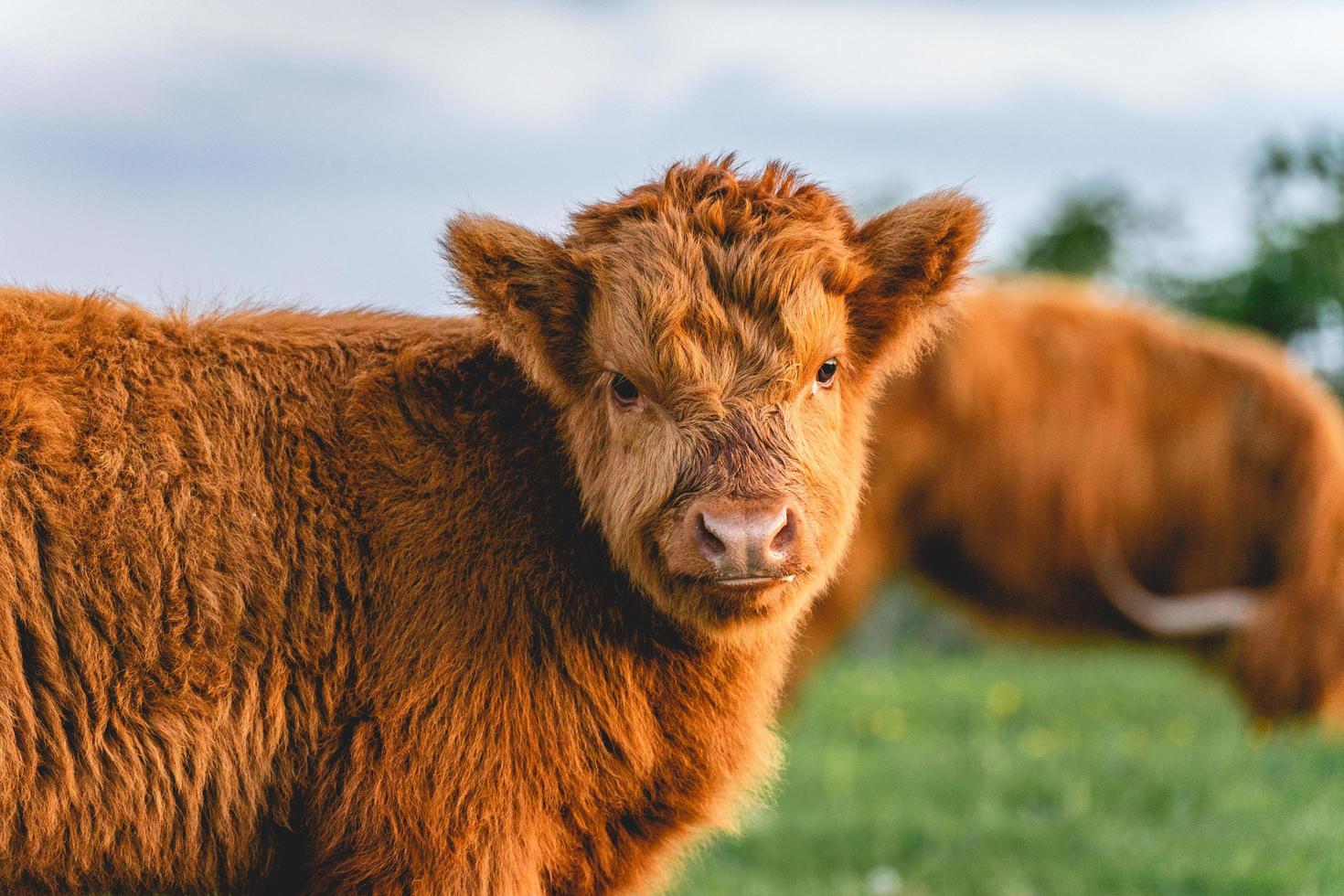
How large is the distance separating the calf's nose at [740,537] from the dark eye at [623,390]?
1.33 ft

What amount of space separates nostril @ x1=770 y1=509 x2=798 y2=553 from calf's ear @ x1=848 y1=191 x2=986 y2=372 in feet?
2.68

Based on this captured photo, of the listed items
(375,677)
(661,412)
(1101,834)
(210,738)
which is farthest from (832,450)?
(1101,834)

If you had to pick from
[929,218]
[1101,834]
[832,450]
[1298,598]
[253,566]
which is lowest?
[1101,834]

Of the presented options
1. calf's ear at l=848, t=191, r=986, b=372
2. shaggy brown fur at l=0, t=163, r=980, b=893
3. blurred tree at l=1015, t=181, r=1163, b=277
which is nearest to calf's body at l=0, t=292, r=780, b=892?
shaggy brown fur at l=0, t=163, r=980, b=893

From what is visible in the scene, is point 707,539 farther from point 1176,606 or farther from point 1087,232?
point 1087,232

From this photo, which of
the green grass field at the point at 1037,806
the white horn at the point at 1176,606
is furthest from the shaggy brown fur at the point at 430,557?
the white horn at the point at 1176,606

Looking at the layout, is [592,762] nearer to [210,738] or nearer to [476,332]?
[210,738]

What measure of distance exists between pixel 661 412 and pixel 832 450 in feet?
1.64

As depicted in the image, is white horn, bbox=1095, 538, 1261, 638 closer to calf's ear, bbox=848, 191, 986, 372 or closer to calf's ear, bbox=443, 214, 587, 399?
calf's ear, bbox=848, 191, 986, 372

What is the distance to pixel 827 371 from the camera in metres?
3.74

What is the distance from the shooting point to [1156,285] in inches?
545

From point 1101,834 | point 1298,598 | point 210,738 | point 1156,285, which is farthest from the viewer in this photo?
point 1156,285

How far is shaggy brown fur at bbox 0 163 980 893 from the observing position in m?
3.38

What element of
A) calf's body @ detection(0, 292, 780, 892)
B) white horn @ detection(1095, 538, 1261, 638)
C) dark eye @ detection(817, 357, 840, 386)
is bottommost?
white horn @ detection(1095, 538, 1261, 638)
